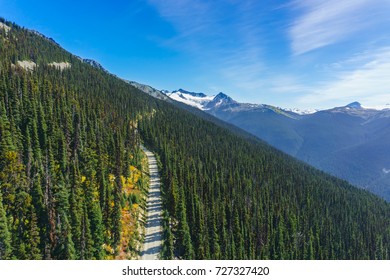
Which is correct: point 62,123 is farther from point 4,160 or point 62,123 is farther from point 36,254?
point 36,254

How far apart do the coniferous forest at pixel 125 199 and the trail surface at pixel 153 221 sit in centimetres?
242

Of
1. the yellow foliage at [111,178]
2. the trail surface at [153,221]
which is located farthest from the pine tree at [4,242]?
the yellow foliage at [111,178]

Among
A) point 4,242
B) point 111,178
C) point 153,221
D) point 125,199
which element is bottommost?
point 153,221

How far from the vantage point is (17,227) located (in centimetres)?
6575

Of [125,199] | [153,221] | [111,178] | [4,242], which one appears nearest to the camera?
[4,242]

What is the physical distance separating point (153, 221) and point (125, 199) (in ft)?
37.2

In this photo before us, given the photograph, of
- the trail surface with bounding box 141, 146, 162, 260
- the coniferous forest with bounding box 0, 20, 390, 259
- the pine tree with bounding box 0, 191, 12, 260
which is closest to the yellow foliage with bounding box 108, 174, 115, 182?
the coniferous forest with bounding box 0, 20, 390, 259

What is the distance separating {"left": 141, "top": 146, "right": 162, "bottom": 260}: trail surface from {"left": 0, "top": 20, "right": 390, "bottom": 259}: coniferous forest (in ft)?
7.95

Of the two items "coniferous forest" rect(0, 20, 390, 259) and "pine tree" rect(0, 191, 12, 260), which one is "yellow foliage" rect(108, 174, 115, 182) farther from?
"pine tree" rect(0, 191, 12, 260)

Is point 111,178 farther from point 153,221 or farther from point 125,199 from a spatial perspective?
point 153,221

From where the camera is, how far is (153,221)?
91.1m

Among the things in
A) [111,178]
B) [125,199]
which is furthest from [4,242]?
[111,178]
